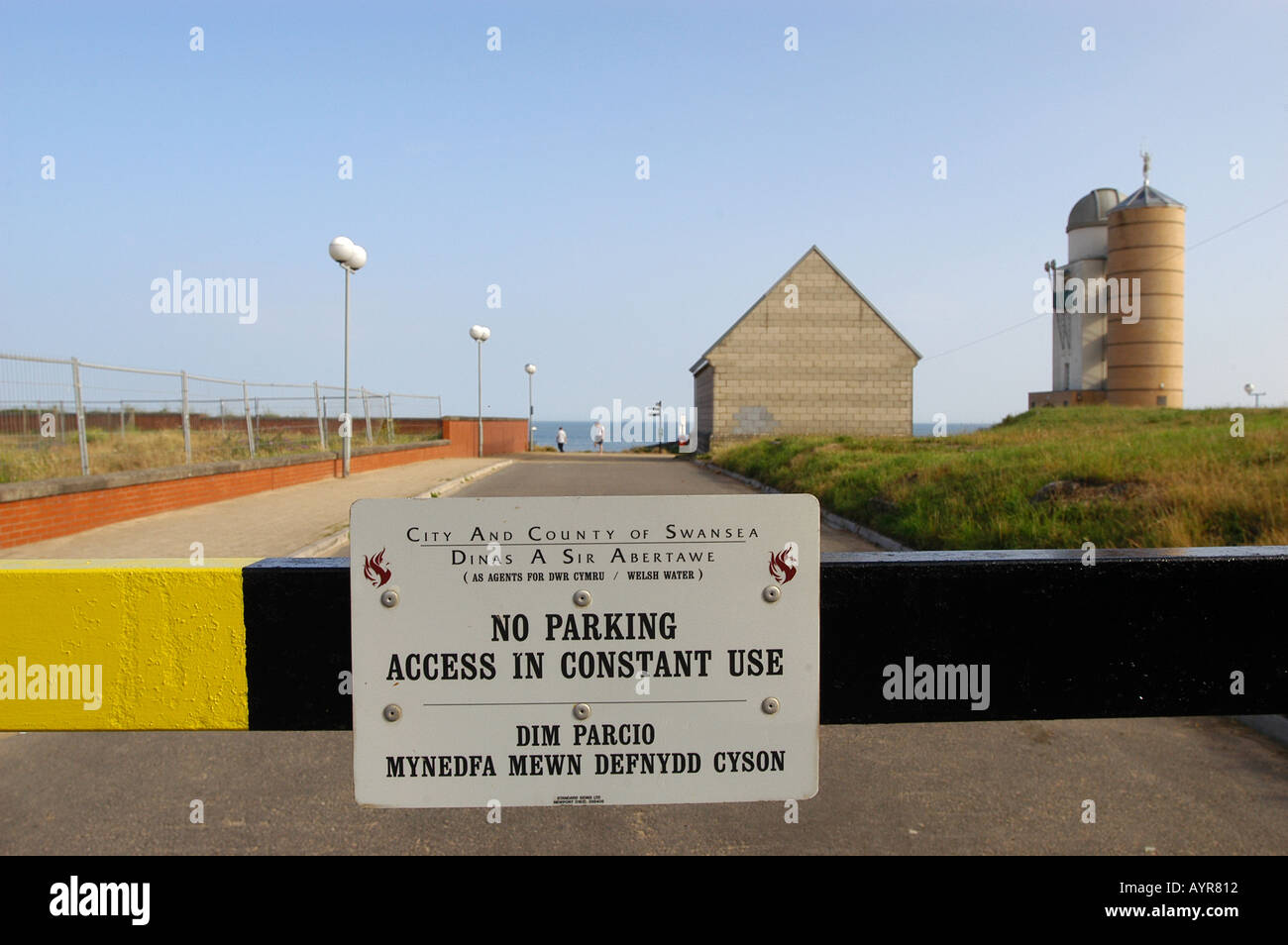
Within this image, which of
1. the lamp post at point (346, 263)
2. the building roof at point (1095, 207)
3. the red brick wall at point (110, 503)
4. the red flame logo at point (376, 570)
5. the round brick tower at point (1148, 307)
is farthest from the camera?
the building roof at point (1095, 207)

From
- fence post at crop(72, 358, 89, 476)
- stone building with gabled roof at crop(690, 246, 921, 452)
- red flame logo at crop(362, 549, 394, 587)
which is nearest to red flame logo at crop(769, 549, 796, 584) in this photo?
red flame logo at crop(362, 549, 394, 587)

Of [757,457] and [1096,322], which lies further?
[1096,322]

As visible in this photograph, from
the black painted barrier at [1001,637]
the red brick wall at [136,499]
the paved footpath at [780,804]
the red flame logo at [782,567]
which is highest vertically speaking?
the red flame logo at [782,567]

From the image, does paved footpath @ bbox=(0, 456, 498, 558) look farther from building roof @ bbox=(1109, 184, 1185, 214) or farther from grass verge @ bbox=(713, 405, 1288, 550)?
building roof @ bbox=(1109, 184, 1185, 214)

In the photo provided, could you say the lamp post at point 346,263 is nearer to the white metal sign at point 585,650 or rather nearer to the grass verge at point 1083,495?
the grass verge at point 1083,495

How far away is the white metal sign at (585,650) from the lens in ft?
5.02

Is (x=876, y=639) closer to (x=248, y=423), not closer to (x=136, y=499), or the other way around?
(x=136, y=499)

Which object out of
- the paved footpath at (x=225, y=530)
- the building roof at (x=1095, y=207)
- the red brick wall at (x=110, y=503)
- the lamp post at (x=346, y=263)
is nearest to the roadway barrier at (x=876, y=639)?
the paved footpath at (x=225, y=530)

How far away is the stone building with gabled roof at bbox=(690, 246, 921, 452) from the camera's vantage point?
37.2 meters

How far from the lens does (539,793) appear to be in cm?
157

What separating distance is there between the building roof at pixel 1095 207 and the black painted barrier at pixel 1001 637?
66057 millimetres
